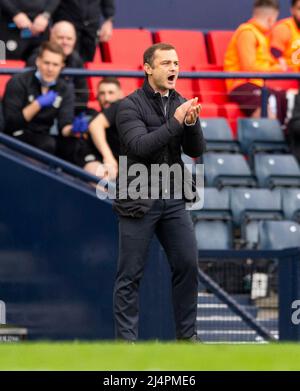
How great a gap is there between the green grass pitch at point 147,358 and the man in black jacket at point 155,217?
6.45 ft

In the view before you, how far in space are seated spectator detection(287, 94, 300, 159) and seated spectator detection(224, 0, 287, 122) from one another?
15.8 inches

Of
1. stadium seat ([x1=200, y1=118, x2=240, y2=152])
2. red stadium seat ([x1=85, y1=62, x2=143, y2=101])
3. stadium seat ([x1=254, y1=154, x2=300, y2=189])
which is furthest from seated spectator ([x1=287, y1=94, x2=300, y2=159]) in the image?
red stadium seat ([x1=85, y1=62, x2=143, y2=101])

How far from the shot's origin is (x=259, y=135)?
14.2 meters

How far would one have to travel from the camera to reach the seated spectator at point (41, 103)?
42.1 ft

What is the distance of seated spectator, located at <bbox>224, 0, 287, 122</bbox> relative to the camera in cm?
1477

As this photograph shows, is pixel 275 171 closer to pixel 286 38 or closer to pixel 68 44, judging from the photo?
pixel 286 38

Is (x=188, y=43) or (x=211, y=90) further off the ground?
(x=188, y=43)

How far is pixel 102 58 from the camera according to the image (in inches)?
623

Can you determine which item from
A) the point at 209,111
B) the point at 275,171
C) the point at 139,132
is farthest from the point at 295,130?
the point at 139,132

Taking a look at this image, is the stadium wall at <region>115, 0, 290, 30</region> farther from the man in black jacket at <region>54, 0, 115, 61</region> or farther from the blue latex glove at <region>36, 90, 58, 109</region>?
the blue latex glove at <region>36, 90, 58, 109</region>

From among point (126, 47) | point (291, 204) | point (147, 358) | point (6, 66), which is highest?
point (126, 47)

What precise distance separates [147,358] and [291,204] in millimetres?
6823

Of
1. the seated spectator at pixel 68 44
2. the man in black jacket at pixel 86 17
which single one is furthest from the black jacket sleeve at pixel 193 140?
the man in black jacket at pixel 86 17
